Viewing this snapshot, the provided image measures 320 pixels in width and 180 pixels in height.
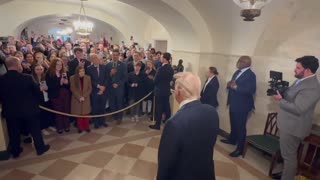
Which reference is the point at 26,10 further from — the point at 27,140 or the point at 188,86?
the point at 188,86

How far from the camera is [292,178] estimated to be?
2764 mm

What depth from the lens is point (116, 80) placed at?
4742 mm

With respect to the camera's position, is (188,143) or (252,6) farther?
(252,6)

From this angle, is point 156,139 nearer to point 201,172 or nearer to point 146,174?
point 146,174

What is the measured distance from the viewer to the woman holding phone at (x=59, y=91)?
3.92m

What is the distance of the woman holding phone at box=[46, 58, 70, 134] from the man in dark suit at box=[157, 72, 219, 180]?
3083 millimetres

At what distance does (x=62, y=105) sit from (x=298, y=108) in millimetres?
3894

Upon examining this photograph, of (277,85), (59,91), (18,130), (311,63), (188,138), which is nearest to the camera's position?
(188,138)

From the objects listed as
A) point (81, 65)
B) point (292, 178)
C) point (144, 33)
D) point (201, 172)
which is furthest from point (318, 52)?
point (144, 33)

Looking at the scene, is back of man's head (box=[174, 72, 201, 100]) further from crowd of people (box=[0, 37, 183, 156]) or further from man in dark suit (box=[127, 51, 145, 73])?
man in dark suit (box=[127, 51, 145, 73])

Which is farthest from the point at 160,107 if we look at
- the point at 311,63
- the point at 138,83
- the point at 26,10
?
the point at 26,10

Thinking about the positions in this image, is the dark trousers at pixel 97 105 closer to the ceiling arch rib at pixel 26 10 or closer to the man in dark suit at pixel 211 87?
the man in dark suit at pixel 211 87

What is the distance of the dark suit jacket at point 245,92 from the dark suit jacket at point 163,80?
4.47 ft

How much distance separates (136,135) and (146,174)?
4.66ft
